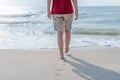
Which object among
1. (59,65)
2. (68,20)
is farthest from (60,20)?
(59,65)

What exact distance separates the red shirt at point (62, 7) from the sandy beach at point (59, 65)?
0.77 m

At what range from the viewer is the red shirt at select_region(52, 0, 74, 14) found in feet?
18.5

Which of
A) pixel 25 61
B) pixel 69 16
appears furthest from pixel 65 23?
pixel 25 61

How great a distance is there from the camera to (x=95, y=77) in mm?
4469


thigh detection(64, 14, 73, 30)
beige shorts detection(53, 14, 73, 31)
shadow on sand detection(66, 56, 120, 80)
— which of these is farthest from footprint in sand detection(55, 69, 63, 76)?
thigh detection(64, 14, 73, 30)

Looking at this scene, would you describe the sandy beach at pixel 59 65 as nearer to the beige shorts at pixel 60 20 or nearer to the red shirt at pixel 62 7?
the beige shorts at pixel 60 20

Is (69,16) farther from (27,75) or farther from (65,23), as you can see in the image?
(27,75)

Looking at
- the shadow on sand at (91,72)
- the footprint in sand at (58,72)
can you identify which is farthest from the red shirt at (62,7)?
the footprint in sand at (58,72)

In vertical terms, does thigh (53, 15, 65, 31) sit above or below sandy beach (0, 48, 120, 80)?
above

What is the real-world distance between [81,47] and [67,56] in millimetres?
1188

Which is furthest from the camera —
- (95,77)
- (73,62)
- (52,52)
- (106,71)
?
(52,52)

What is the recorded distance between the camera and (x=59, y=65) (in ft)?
16.9

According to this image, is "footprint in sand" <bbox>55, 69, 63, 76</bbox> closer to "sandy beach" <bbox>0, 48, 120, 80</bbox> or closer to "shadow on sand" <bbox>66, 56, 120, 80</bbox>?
"sandy beach" <bbox>0, 48, 120, 80</bbox>

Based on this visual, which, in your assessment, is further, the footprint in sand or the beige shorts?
the beige shorts
